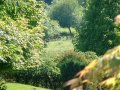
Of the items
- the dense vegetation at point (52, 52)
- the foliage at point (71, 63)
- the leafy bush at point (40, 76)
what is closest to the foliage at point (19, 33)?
the dense vegetation at point (52, 52)

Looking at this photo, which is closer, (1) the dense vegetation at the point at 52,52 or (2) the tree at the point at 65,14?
(1) the dense vegetation at the point at 52,52

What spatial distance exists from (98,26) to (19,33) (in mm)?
33332

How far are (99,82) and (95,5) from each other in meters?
50.7

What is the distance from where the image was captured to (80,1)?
128m

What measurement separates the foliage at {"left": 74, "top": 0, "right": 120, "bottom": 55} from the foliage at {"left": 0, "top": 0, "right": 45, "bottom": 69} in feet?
55.9

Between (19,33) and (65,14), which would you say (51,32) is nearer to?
(65,14)

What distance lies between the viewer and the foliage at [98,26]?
174 ft

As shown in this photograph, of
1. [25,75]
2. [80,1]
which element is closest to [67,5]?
[80,1]

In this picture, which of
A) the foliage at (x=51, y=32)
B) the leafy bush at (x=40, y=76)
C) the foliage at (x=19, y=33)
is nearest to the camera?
the foliage at (x=19, y=33)

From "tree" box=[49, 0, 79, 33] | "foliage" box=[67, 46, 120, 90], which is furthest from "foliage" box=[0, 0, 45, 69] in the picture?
"tree" box=[49, 0, 79, 33]

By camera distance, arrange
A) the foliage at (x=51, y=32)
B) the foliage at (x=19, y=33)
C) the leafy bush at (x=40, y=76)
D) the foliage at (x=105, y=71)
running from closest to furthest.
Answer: the foliage at (x=105, y=71) < the foliage at (x=19, y=33) < the leafy bush at (x=40, y=76) < the foliage at (x=51, y=32)

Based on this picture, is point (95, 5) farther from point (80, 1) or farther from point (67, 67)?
point (80, 1)

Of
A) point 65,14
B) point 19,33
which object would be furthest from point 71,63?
point 65,14

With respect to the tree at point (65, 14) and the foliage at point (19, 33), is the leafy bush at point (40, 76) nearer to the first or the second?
the foliage at point (19, 33)
